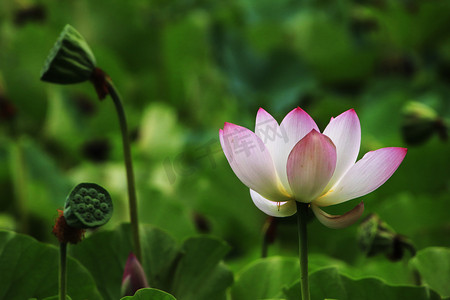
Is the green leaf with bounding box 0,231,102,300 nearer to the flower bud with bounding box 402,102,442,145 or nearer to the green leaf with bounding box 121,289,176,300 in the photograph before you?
the green leaf with bounding box 121,289,176,300

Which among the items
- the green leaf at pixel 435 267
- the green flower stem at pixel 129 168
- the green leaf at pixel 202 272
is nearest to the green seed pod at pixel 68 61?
the green flower stem at pixel 129 168

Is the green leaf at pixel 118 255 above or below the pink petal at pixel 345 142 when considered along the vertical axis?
below

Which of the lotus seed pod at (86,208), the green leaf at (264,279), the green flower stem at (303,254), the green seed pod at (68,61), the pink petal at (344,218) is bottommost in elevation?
the green leaf at (264,279)

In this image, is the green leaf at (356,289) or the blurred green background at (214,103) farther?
the blurred green background at (214,103)

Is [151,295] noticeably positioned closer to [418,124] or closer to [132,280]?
[132,280]

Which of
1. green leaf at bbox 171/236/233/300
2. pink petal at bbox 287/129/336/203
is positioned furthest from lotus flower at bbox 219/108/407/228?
green leaf at bbox 171/236/233/300

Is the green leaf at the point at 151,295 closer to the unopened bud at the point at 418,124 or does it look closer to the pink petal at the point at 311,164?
the pink petal at the point at 311,164
